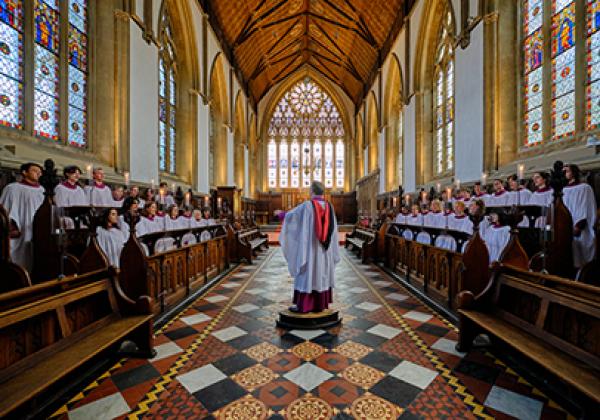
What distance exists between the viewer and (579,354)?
75.5 inches

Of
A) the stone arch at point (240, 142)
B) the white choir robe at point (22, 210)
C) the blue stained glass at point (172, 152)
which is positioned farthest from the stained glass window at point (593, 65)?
the stone arch at point (240, 142)

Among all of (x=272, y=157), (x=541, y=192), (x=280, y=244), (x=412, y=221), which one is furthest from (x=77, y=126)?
(x=272, y=157)

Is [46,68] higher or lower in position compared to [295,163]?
lower

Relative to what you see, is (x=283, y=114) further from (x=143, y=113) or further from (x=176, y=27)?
(x=143, y=113)

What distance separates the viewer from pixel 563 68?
5.80 meters

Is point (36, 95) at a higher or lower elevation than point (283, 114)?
lower

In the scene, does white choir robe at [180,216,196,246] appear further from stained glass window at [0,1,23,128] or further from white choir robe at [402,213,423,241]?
white choir robe at [402,213,423,241]

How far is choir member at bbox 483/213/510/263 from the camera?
4.87 m

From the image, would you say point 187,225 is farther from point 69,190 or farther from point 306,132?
point 306,132

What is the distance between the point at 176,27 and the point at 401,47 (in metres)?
9.54

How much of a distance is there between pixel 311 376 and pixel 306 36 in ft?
70.9

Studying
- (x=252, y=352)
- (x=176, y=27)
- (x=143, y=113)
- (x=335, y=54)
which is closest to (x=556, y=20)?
(x=252, y=352)

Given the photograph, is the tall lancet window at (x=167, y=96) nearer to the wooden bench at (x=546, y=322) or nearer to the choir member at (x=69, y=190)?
the choir member at (x=69, y=190)

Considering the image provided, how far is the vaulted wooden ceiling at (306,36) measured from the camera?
13469mm
